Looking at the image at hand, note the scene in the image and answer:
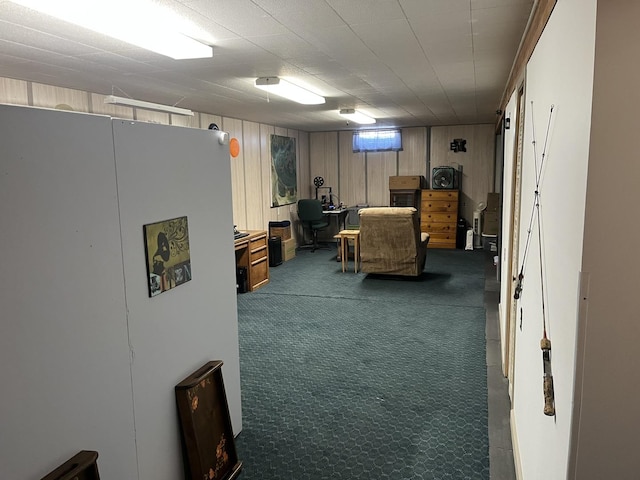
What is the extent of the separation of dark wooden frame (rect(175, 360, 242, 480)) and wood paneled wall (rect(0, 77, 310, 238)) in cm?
305

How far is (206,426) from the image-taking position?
2.47 meters

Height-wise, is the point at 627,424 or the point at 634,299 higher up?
the point at 634,299

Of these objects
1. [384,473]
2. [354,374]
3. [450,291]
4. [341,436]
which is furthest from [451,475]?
[450,291]

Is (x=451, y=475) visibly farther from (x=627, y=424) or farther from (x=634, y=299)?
(x=634, y=299)

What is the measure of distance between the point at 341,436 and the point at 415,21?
2.48m

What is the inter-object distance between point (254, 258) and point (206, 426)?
13.8ft

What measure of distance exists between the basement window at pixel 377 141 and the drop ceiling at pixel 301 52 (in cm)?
416

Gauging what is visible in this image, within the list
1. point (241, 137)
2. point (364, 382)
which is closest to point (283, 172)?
point (241, 137)

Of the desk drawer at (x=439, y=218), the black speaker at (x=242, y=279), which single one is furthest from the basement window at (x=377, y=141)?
the black speaker at (x=242, y=279)

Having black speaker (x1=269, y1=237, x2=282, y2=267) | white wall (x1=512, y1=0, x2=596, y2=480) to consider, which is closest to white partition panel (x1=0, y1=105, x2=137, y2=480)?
white wall (x1=512, y1=0, x2=596, y2=480)

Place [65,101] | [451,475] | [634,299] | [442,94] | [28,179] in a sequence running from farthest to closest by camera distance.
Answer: [442,94]
[65,101]
[451,475]
[28,179]
[634,299]

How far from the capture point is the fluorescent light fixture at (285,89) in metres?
4.04

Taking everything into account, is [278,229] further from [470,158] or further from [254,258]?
[470,158]

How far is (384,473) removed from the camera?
8.39 ft
